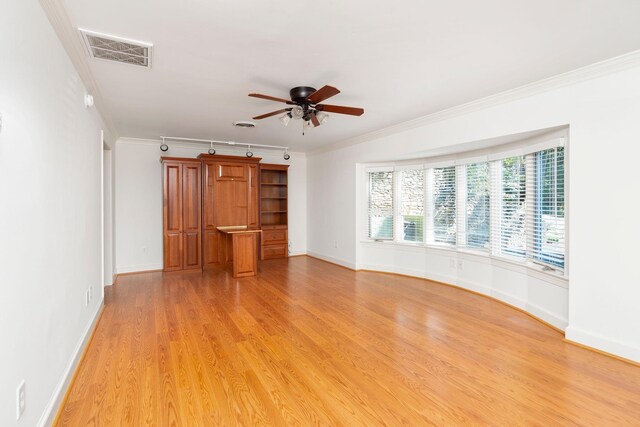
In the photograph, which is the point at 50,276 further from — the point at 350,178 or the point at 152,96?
the point at 350,178

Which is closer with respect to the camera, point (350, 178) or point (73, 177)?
point (73, 177)

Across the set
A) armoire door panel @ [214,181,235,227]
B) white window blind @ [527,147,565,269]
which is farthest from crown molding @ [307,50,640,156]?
armoire door panel @ [214,181,235,227]

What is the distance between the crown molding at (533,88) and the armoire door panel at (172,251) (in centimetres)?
430

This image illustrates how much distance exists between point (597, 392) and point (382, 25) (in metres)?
3.00

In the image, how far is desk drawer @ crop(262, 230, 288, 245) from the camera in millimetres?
7281

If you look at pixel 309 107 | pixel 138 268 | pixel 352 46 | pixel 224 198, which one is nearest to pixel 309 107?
pixel 309 107

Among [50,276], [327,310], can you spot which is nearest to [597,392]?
[327,310]

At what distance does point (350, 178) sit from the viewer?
628 cm

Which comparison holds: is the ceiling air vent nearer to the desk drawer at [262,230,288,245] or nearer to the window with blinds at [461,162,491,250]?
the window with blinds at [461,162,491,250]

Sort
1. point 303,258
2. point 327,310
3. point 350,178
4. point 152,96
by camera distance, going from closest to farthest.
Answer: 1. point 152,96
2. point 327,310
3. point 350,178
4. point 303,258

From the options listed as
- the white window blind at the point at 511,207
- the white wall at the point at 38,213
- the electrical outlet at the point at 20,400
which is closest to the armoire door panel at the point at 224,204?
the white wall at the point at 38,213

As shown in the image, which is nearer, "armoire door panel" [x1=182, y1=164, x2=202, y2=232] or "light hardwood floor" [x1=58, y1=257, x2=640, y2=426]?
"light hardwood floor" [x1=58, y1=257, x2=640, y2=426]

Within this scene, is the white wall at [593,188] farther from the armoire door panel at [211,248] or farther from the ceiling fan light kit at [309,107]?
the armoire door panel at [211,248]

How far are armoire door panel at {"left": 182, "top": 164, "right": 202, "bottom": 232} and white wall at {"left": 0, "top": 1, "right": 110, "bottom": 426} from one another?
3263 mm
